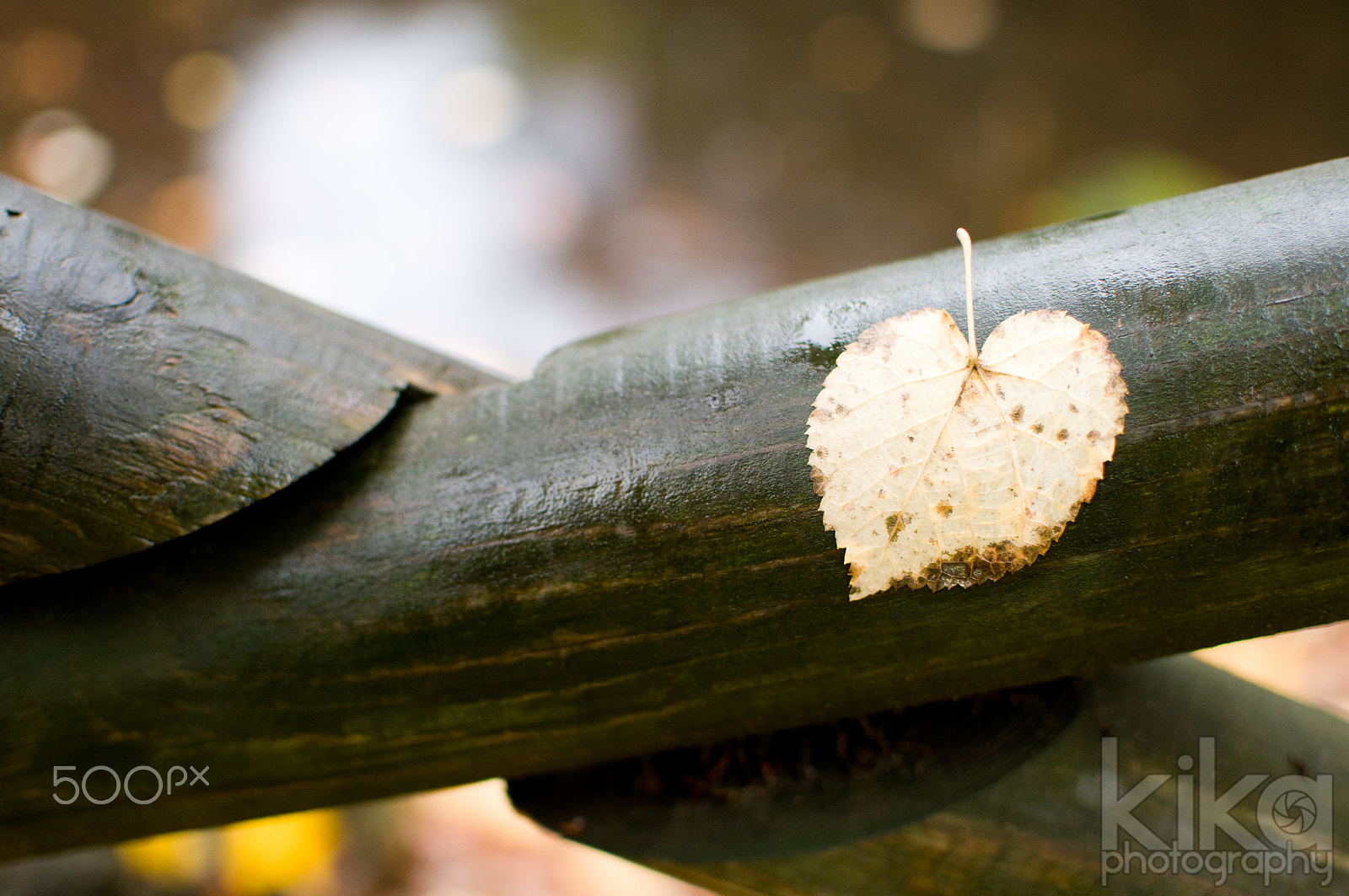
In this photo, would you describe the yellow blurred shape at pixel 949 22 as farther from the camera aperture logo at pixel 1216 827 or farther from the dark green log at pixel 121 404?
the dark green log at pixel 121 404

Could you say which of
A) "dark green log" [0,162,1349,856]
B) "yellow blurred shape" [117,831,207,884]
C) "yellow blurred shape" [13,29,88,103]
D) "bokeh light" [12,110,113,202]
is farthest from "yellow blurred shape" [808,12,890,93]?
"yellow blurred shape" [117,831,207,884]

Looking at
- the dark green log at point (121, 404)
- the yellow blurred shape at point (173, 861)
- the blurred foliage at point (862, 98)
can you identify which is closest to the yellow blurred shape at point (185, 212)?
the blurred foliage at point (862, 98)

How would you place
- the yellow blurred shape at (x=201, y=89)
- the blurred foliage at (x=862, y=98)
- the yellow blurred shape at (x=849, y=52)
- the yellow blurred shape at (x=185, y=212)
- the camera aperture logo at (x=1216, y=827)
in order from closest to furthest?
the camera aperture logo at (x=1216, y=827) < the yellow blurred shape at (x=185, y=212) < the blurred foliage at (x=862, y=98) < the yellow blurred shape at (x=201, y=89) < the yellow blurred shape at (x=849, y=52)

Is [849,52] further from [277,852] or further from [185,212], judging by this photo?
[277,852]

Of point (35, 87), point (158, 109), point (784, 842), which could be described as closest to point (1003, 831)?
point (784, 842)

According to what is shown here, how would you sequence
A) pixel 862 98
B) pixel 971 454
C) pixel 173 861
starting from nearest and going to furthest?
pixel 971 454 → pixel 173 861 → pixel 862 98

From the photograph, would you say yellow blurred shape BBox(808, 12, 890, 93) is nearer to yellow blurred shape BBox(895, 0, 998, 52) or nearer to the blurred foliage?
the blurred foliage

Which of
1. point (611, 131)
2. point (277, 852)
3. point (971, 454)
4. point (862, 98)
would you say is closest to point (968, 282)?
point (971, 454)
